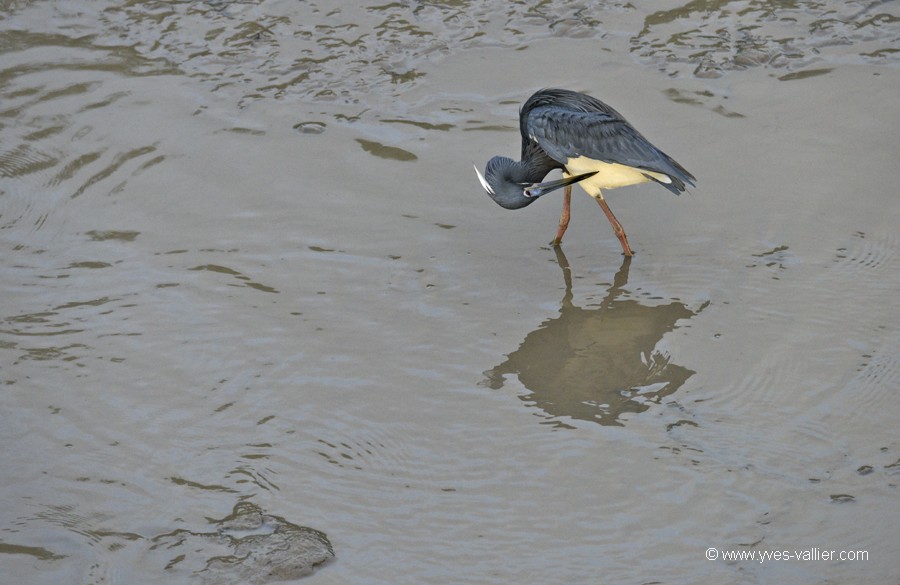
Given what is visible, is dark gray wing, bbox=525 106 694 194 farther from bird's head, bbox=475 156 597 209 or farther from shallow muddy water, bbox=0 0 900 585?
shallow muddy water, bbox=0 0 900 585

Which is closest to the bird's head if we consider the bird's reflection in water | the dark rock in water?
the bird's reflection in water

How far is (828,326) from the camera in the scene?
5418 mm

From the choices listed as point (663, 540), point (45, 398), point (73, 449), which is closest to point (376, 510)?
point (663, 540)

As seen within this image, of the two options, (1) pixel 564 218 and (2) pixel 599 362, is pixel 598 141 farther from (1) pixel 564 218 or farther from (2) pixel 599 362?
(2) pixel 599 362

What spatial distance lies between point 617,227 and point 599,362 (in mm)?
1150

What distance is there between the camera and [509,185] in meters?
6.27

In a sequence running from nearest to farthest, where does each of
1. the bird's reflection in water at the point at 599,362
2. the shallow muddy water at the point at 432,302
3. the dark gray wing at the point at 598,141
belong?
the shallow muddy water at the point at 432,302, the bird's reflection in water at the point at 599,362, the dark gray wing at the point at 598,141

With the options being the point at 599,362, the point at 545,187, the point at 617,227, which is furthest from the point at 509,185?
the point at 599,362

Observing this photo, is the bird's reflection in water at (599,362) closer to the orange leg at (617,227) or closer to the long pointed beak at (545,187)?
the orange leg at (617,227)

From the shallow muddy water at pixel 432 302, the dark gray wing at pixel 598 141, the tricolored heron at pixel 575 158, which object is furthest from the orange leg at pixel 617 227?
the dark gray wing at pixel 598 141

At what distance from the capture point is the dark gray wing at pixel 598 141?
5961 mm

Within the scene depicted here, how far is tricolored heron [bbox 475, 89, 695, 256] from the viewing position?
19.7 ft

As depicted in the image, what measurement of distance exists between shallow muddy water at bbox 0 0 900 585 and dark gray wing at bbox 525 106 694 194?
0.58 metres

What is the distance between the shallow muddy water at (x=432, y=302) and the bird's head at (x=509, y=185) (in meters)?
0.31
